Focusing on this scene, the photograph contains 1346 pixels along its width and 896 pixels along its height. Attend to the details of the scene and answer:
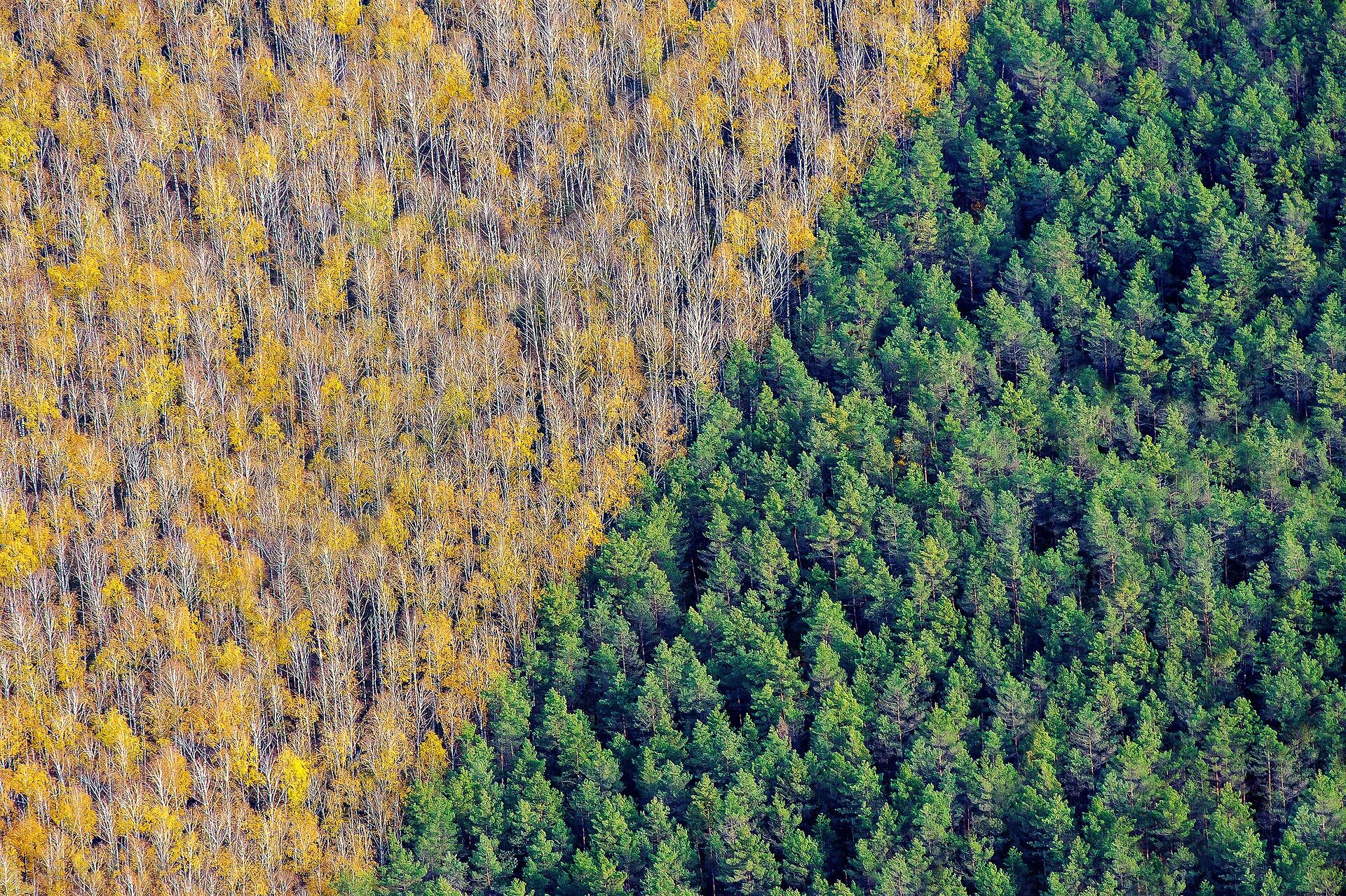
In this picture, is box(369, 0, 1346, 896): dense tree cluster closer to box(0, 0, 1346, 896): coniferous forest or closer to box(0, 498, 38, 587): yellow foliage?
box(0, 0, 1346, 896): coniferous forest

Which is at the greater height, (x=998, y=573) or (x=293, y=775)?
(x=998, y=573)

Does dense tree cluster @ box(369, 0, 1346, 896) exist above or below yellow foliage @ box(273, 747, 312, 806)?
above

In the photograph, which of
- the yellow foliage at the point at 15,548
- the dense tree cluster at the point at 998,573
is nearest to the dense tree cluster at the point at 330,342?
the yellow foliage at the point at 15,548

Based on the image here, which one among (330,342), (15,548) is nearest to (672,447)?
(330,342)

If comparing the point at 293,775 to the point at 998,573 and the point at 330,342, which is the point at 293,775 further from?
the point at 998,573

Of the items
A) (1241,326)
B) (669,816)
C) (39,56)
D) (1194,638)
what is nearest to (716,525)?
(669,816)

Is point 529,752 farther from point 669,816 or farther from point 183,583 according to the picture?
point 183,583

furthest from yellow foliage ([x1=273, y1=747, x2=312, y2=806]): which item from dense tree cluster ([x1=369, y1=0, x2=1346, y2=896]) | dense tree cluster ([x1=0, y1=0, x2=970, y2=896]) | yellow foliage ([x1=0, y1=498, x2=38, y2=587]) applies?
yellow foliage ([x1=0, y1=498, x2=38, y2=587])

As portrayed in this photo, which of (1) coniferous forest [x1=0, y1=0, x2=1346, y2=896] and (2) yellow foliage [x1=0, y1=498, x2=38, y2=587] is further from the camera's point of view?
(2) yellow foliage [x1=0, y1=498, x2=38, y2=587]
